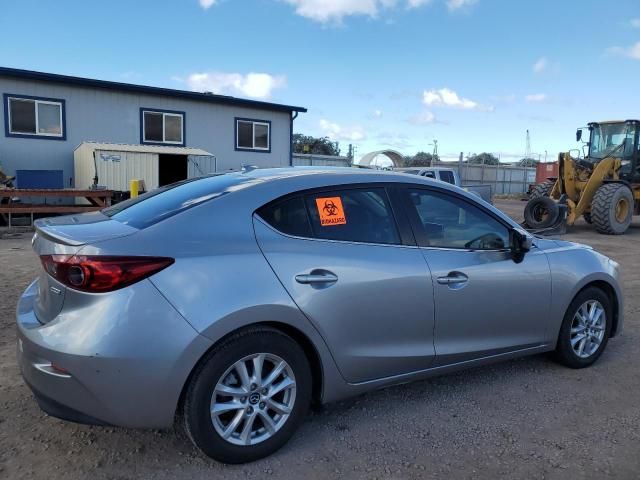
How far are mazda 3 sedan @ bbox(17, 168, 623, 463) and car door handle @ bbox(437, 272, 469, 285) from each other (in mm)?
13

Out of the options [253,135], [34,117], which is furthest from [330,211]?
[253,135]

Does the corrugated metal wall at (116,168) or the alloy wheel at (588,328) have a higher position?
the corrugated metal wall at (116,168)

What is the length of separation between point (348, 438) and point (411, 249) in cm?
120

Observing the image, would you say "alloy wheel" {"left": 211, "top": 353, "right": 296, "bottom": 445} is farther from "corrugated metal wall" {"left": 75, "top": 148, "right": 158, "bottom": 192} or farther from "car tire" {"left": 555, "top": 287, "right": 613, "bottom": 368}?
"corrugated metal wall" {"left": 75, "top": 148, "right": 158, "bottom": 192}

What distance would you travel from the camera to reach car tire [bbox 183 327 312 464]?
2.65 meters

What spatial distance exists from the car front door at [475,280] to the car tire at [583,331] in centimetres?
33

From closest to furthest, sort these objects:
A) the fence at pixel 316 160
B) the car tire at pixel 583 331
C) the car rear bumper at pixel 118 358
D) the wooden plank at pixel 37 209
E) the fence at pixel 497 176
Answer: the car rear bumper at pixel 118 358, the car tire at pixel 583 331, the wooden plank at pixel 37 209, the fence at pixel 316 160, the fence at pixel 497 176

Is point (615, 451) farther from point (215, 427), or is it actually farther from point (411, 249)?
point (215, 427)

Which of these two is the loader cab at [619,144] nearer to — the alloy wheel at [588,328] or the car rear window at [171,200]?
the alloy wheel at [588,328]

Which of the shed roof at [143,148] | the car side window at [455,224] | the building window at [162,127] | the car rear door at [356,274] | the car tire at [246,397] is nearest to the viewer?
the car tire at [246,397]

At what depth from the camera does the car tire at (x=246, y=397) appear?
2.65 m

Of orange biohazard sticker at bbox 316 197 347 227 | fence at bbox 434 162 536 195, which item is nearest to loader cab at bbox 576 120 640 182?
orange biohazard sticker at bbox 316 197 347 227

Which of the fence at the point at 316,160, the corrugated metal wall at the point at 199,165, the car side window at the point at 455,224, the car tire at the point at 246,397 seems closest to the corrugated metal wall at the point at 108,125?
the corrugated metal wall at the point at 199,165

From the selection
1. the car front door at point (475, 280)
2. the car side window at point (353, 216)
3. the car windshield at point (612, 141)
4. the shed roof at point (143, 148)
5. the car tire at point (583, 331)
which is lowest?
the car tire at point (583, 331)
